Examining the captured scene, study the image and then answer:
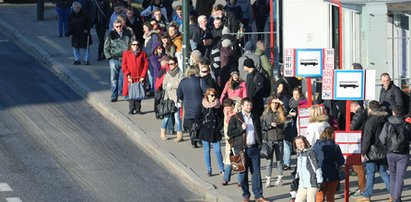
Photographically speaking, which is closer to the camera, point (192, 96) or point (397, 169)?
point (397, 169)

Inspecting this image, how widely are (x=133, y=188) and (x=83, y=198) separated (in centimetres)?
109

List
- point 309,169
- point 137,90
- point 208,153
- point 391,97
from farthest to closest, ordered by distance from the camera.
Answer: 1. point 137,90
2. point 391,97
3. point 208,153
4. point 309,169

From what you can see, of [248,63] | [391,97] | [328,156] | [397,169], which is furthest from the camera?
[248,63]

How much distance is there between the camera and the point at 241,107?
2180 cm

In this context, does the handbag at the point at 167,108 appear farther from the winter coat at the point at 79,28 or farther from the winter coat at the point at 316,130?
the winter coat at the point at 79,28

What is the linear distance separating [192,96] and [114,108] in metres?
4.75

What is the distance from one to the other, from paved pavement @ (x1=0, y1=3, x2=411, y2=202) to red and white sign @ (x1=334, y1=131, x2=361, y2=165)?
1.52 m

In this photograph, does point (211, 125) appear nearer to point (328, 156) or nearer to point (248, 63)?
point (248, 63)

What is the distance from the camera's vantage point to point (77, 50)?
109 feet

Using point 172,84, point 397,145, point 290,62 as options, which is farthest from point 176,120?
point 397,145

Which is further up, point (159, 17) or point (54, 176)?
point (159, 17)

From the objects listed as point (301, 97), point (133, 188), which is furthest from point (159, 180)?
point (301, 97)

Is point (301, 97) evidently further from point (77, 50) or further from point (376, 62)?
point (77, 50)

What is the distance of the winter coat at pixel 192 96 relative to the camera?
24.4m
